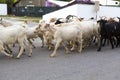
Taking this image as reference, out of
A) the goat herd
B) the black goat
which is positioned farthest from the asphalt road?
the black goat

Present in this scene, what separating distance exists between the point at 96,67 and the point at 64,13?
16770 mm

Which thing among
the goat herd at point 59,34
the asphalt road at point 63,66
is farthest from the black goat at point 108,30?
the asphalt road at point 63,66

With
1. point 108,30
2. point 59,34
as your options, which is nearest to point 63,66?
point 59,34

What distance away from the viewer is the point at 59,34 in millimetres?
12930

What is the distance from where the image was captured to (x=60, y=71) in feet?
32.7

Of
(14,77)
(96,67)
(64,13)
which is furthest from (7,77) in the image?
(64,13)

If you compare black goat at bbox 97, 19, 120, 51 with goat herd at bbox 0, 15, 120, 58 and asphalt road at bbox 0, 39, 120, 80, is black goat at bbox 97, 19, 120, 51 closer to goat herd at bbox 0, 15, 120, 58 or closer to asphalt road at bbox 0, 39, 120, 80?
goat herd at bbox 0, 15, 120, 58

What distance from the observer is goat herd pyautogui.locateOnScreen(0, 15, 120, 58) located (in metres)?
12.2

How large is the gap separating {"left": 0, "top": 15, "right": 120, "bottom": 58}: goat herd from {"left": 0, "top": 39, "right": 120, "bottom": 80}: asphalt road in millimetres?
447

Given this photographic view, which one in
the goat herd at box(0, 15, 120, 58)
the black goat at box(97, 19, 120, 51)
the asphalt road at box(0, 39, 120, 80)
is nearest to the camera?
the asphalt road at box(0, 39, 120, 80)

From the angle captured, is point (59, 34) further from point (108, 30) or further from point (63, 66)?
point (108, 30)

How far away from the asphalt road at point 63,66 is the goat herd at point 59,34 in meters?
0.45

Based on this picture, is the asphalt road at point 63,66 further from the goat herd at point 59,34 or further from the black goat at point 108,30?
the black goat at point 108,30

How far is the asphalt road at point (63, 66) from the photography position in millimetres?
9297
